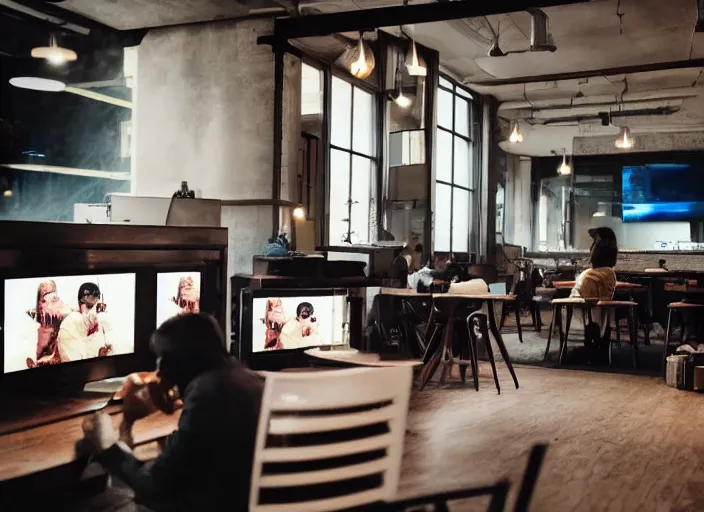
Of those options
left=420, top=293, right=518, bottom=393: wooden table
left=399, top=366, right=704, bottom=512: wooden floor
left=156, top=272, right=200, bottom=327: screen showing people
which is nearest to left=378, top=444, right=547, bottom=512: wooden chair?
left=399, top=366, right=704, bottom=512: wooden floor

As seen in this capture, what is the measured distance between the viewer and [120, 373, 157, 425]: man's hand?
2.42m

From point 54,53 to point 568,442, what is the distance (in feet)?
18.5

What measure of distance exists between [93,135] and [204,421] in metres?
6.40

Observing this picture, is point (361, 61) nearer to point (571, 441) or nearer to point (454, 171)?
point (571, 441)

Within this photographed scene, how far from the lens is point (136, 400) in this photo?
2.44m

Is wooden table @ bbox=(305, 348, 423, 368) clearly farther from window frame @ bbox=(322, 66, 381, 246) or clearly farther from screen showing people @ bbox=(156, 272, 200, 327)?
window frame @ bbox=(322, 66, 381, 246)

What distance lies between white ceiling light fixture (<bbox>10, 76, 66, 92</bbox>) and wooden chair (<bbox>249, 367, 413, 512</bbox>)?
6.41m

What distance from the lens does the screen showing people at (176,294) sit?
3.70 metres

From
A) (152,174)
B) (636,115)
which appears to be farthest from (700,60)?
(152,174)

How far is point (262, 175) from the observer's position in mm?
6520

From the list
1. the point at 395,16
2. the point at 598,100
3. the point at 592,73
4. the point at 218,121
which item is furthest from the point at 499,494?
the point at 598,100

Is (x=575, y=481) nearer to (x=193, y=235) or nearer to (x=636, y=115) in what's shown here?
(x=193, y=235)

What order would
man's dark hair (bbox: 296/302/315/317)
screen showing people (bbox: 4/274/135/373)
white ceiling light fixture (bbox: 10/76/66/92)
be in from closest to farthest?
screen showing people (bbox: 4/274/135/373), man's dark hair (bbox: 296/302/315/317), white ceiling light fixture (bbox: 10/76/66/92)

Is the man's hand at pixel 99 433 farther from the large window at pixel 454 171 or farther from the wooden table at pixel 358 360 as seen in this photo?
the large window at pixel 454 171
